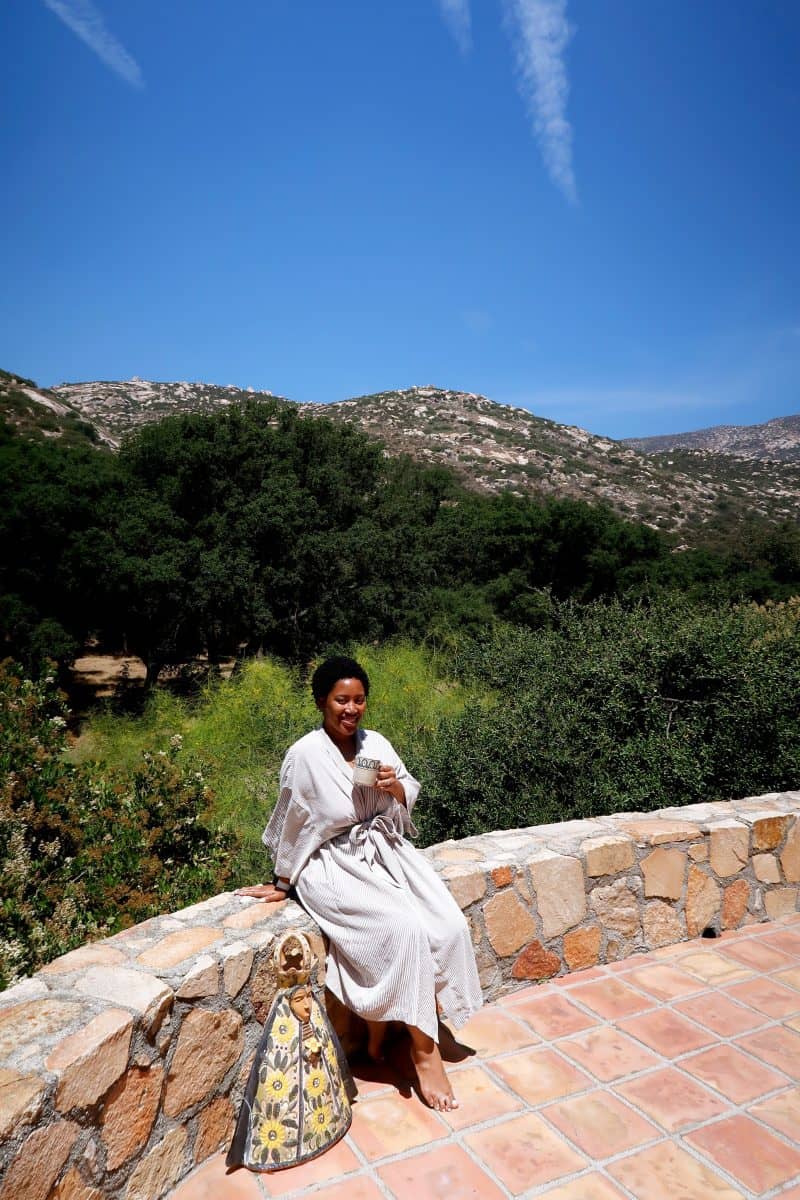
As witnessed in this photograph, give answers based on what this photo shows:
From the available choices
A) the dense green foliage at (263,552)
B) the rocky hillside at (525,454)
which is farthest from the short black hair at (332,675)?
the rocky hillside at (525,454)

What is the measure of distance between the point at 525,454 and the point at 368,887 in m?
40.1

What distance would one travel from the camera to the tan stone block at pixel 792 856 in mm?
3920

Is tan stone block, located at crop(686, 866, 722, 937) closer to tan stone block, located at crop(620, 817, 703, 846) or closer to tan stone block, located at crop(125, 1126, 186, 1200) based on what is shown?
tan stone block, located at crop(620, 817, 703, 846)

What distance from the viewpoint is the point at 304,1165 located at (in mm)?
2178

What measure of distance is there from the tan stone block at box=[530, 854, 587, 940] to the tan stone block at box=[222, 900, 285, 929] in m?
1.15

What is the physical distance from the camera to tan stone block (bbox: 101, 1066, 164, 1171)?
1.87 meters

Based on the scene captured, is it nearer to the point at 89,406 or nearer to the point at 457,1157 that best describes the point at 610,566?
the point at 457,1157

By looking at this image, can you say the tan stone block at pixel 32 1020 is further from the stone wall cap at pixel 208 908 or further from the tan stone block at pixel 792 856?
the tan stone block at pixel 792 856

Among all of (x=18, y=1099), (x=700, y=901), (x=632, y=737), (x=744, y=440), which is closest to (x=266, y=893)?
(x=18, y=1099)

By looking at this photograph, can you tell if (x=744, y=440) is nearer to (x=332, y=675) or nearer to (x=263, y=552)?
(x=263, y=552)

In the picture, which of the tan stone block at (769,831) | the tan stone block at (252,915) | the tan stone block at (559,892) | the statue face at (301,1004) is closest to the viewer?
the statue face at (301,1004)

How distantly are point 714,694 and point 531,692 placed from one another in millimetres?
1279

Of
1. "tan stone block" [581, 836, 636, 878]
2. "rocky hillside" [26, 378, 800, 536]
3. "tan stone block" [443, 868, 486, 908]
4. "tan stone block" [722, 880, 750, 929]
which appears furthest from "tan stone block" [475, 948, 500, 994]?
"rocky hillside" [26, 378, 800, 536]

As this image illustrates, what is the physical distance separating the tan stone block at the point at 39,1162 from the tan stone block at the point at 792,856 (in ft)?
11.2
